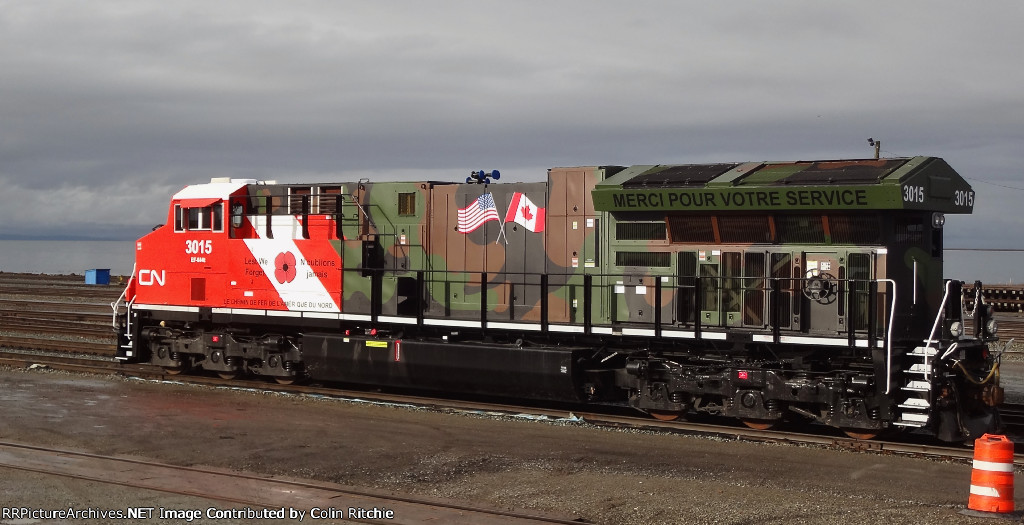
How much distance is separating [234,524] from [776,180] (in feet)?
28.1

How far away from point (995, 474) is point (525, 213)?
29.0 ft

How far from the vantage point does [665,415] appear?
14953 mm

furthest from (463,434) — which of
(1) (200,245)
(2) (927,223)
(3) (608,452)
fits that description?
(1) (200,245)

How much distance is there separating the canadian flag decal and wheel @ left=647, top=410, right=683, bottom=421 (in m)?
3.44

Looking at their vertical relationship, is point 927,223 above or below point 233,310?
above

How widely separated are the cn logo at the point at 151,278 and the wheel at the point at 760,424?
1195 cm

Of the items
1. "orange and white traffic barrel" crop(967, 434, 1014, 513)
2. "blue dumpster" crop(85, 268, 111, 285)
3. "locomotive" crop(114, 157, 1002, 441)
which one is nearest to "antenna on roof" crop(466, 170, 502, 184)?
"locomotive" crop(114, 157, 1002, 441)

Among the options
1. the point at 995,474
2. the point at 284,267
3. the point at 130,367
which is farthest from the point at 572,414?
the point at 130,367

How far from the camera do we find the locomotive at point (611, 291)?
13.4 meters

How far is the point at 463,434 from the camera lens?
13656 mm

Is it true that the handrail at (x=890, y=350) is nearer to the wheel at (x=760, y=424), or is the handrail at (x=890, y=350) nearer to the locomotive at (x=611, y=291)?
the locomotive at (x=611, y=291)

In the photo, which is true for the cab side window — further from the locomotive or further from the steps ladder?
the steps ladder

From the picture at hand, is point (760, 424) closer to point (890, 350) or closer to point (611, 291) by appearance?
point (890, 350)

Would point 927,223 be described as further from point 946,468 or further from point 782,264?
point 946,468
